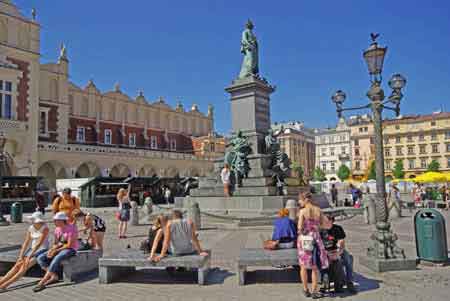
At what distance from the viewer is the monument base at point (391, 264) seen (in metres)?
6.93

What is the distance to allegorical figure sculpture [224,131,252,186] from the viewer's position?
639 inches

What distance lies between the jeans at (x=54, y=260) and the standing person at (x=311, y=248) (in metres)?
3.82

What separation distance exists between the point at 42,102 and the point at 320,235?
43202 millimetres

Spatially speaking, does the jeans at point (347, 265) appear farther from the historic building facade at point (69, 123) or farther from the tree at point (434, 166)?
the tree at point (434, 166)

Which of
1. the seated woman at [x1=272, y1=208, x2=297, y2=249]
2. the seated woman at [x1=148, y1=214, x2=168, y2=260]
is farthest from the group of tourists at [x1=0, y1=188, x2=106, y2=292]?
the seated woman at [x1=272, y1=208, x2=297, y2=249]

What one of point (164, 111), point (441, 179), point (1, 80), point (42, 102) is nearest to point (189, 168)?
point (164, 111)

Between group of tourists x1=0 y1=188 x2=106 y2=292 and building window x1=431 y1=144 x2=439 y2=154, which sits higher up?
building window x1=431 y1=144 x2=439 y2=154

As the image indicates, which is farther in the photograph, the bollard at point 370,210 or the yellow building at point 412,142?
the yellow building at point 412,142

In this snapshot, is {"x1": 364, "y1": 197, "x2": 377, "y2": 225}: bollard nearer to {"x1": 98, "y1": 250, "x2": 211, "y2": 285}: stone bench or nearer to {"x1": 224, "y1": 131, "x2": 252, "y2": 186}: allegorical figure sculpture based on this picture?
{"x1": 224, "y1": 131, "x2": 252, "y2": 186}: allegorical figure sculpture

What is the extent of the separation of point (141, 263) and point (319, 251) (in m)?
2.76

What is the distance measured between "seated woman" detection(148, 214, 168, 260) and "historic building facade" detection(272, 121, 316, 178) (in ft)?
296

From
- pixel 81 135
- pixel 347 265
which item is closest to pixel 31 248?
pixel 347 265

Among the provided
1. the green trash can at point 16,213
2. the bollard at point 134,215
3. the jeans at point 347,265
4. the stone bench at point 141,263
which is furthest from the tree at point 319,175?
the stone bench at point 141,263

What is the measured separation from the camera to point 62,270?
21.6 ft
